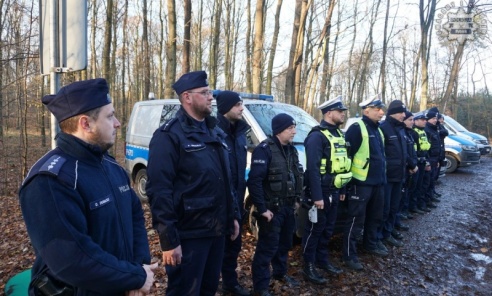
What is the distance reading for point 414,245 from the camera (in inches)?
229

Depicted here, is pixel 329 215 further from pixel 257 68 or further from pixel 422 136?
pixel 257 68

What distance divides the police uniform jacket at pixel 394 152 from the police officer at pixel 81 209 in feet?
15.3

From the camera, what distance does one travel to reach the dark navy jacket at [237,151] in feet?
12.2

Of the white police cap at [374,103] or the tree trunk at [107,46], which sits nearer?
the white police cap at [374,103]

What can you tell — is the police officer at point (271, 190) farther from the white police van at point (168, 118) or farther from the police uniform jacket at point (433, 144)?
the police uniform jacket at point (433, 144)

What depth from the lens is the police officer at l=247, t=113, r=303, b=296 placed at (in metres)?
3.79

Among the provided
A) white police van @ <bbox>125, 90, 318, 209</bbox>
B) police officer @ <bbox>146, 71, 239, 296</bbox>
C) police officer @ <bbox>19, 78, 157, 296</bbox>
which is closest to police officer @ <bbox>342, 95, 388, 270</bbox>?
white police van @ <bbox>125, 90, 318, 209</bbox>

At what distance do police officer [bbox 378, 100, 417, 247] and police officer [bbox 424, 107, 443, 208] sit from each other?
9.60 ft

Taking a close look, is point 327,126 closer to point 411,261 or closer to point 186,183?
point 186,183

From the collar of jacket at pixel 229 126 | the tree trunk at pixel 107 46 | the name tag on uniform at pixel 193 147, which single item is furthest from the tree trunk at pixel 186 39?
the name tag on uniform at pixel 193 147

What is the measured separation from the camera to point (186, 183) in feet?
9.19

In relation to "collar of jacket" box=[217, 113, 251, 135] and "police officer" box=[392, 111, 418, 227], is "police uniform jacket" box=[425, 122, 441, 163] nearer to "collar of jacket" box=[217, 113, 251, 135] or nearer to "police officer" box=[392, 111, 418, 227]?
"police officer" box=[392, 111, 418, 227]

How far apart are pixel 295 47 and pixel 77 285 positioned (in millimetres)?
10891

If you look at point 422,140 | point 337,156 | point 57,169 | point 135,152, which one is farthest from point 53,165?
point 422,140
